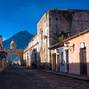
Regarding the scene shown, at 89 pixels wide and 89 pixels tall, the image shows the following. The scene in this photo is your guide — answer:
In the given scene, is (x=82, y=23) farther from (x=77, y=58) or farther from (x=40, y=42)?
(x=77, y=58)

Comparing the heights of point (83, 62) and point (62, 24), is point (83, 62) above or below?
below

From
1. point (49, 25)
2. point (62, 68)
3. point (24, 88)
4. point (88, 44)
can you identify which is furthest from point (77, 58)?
point (49, 25)

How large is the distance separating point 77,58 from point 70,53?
2.90m

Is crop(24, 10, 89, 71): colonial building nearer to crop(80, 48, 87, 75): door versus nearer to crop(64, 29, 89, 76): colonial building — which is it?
crop(64, 29, 89, 76): colonial building

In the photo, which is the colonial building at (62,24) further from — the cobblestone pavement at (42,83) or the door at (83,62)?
the cobblestone pavement at (42,83)

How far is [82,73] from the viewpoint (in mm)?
27969

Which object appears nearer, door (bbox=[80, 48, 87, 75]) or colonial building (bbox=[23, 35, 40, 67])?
door (bbox=[80, 48, 87, 75])

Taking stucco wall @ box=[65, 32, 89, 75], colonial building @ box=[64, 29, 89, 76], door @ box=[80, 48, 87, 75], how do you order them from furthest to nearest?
door @ box=[80, 48, 87, 75] < colonial building @ box=[64, 29, 89, 76] < stucco wall @ box=[65, 32, 89, 75]

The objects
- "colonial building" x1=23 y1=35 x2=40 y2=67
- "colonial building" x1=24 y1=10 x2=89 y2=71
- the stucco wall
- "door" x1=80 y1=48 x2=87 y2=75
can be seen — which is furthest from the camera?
"colonial building" x1=23 y1=35 x2=40 y2=67

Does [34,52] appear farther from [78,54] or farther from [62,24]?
[78,54]

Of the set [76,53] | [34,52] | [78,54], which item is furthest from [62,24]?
[34,52]

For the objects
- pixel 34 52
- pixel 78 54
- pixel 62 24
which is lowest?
pixel 78 54

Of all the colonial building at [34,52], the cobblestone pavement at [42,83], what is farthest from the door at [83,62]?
the colonial building at [34,52]

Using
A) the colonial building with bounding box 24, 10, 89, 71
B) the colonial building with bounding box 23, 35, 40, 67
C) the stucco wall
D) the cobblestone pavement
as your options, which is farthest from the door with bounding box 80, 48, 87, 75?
the colonial building with bounding box 23, 35, 40, 67
